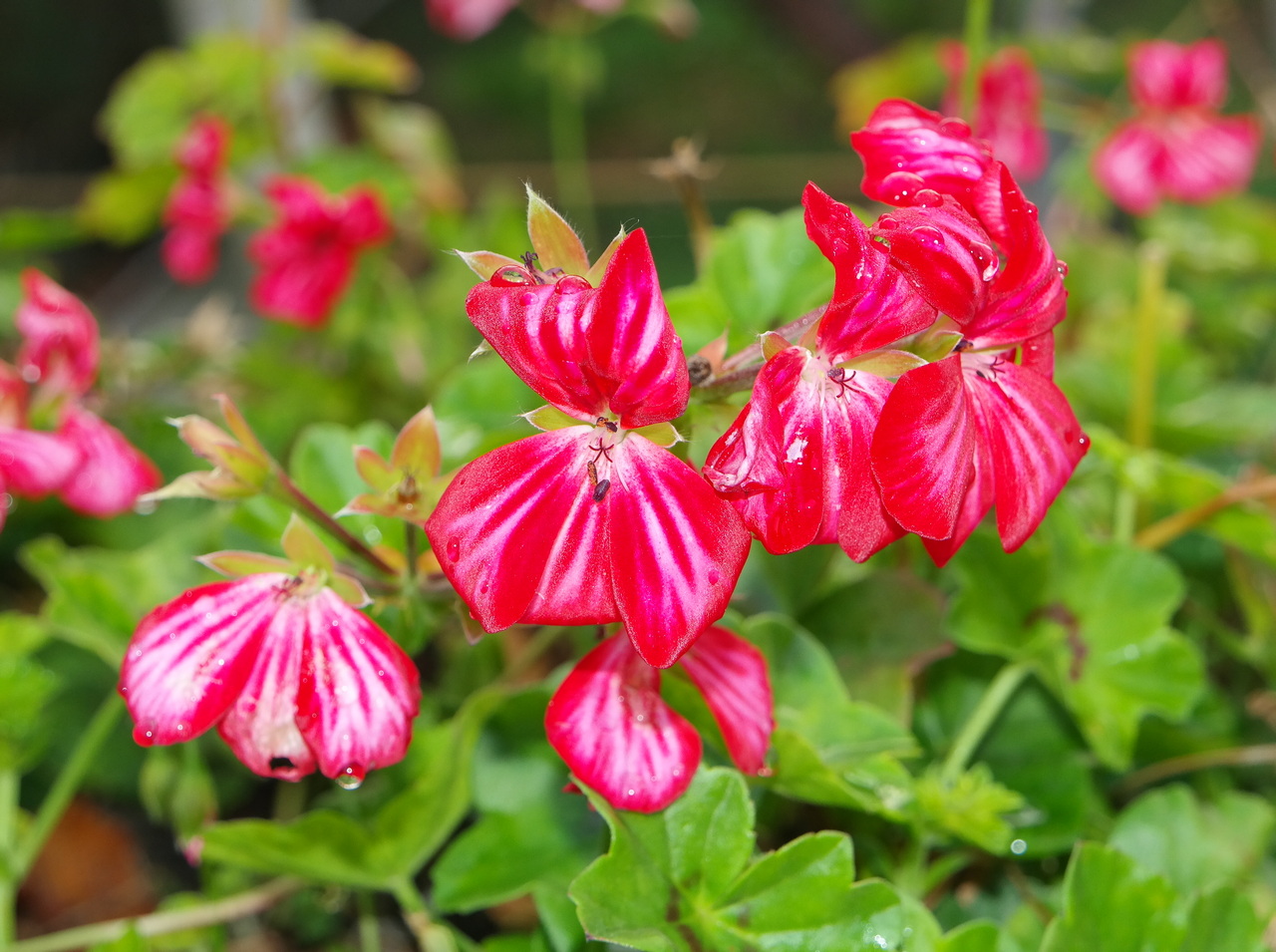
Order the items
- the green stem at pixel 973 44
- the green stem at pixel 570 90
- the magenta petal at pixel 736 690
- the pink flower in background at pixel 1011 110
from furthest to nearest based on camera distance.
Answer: the green stem at pixel 570 90, the pink flower in background at pixel 1011 110, the green stem at pixel 973 44, the magenta petal at pixel 736 690

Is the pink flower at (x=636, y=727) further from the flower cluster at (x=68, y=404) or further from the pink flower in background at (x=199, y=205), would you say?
the pink flower in background at (x=199, y=205)

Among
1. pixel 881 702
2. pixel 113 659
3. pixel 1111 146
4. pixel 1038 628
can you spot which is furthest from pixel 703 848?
pixel 1111 146

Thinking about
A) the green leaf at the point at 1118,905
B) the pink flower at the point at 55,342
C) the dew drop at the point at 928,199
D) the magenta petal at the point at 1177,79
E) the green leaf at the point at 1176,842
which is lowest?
the green leaf at the point at 1176,842

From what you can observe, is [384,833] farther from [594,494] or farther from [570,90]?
[570,90]

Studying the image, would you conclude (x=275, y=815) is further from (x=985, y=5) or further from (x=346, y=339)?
(x=985, y=5)

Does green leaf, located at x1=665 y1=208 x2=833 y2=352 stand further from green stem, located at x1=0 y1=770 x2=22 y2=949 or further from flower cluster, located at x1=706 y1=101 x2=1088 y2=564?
green stem, located at x1=0 y1=770 x2=22 y2=949

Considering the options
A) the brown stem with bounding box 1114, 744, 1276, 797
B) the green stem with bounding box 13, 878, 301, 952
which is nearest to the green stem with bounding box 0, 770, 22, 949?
the green stem with bounding box 13, 878, 301, 952

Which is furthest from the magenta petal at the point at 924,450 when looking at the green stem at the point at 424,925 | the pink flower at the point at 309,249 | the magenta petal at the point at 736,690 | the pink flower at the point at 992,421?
the pink flower at the point at 309,249
